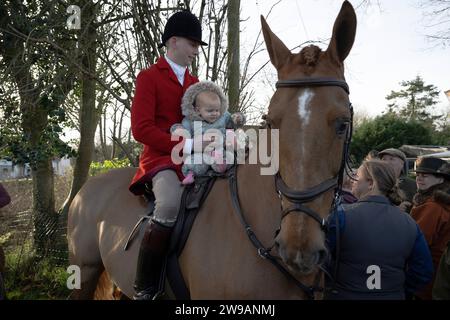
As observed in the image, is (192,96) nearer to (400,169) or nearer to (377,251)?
(377,251)

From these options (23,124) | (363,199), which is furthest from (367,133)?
(363,199)

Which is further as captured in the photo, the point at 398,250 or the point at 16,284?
the point at 16,284

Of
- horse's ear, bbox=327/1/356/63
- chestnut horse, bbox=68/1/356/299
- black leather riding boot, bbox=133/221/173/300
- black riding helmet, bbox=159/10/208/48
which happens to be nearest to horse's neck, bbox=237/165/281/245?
chestnut horse, bbox=68/1/356/299

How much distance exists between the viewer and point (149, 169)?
335cm

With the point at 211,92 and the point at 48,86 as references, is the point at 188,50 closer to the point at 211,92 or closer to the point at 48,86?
the point at 211,92

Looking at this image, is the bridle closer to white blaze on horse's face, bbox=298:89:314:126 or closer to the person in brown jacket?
white blaze on horse's face, bbox=298:89:314:126

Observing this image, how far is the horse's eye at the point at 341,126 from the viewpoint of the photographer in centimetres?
220

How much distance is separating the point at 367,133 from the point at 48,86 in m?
17.0

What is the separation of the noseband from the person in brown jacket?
194cm

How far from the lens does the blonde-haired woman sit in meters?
2.86

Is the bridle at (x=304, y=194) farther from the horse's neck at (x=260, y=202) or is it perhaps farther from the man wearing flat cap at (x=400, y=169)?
the man wearing flat cap at (x=400, y=169)

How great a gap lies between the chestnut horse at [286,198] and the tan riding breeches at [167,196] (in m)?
0.20

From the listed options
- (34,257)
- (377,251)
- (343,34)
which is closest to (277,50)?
(343,34)

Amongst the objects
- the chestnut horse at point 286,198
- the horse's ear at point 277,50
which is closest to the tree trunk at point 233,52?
the chestnut horse at point 286,198
